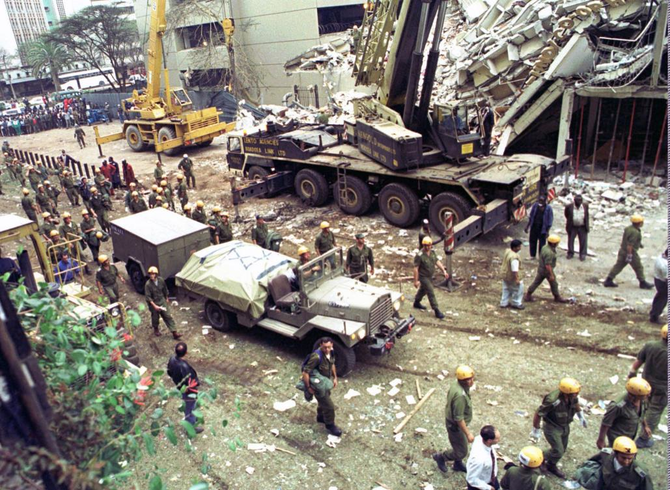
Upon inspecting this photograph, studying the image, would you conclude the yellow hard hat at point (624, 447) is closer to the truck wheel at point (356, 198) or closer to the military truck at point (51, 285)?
the military truck at point (51, 285)

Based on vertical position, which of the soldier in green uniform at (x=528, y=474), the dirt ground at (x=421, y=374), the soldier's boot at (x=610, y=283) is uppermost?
the soldier in green uniform at (x=528, y=474)

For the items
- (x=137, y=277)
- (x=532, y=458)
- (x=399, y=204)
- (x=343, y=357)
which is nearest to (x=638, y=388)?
(x=532, y=458)

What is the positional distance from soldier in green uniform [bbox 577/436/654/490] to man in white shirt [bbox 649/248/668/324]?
4.07 metres

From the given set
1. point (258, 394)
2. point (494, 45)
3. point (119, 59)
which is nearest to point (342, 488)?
point (258, 394)

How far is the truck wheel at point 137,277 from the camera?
35.8 ft

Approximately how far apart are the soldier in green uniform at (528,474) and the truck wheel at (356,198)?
9439 millimetres

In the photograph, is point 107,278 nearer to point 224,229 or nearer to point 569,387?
point 224,229

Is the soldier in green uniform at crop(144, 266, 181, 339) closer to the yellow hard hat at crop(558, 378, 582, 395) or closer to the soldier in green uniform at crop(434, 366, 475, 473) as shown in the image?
the soldier in green uniform at crop(434, 366, 475, 473)

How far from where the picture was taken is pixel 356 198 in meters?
13.7

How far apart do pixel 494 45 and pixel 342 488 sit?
1639 cm

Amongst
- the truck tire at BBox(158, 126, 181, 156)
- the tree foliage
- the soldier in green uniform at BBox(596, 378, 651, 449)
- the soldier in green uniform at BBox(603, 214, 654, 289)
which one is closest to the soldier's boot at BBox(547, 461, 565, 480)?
the soldier in green uniform at BBox(596, 378, 651, 449)

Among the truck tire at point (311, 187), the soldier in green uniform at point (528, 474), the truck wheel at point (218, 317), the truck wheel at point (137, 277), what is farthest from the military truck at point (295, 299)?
the truck tire at point (311, 187)

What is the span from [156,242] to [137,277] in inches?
54.0

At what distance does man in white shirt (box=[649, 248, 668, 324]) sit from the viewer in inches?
309
